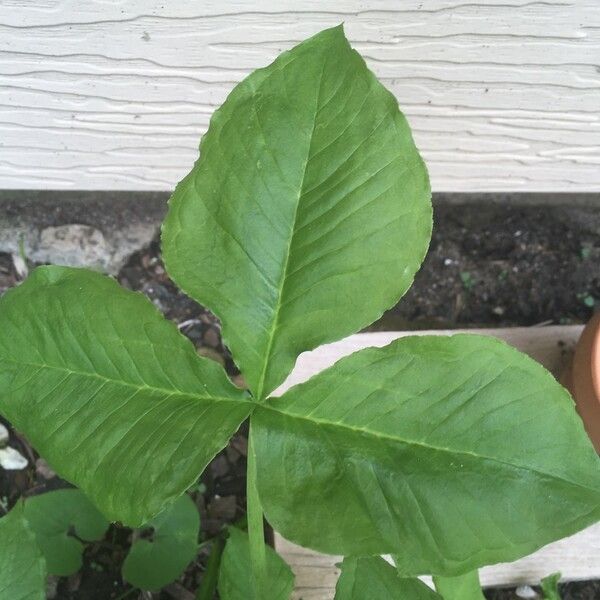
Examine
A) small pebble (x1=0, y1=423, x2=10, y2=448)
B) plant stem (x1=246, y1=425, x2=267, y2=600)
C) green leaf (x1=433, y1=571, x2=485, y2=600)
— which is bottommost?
small pebble (x1=0, y1=423, x2=10, y2=448)

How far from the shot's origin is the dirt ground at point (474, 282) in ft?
4.74

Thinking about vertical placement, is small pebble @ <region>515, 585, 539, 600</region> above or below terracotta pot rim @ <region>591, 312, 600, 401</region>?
below

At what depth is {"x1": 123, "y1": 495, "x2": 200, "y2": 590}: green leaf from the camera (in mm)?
1158

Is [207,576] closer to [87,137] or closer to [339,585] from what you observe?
[339,585]

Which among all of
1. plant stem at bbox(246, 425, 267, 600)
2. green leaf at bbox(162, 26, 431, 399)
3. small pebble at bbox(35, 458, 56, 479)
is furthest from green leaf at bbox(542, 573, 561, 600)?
small pebble at bbox(35, 458, 56, 479)

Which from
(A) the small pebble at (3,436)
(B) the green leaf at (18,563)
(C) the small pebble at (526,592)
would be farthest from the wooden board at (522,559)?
(A) the small pebble at (3,436)

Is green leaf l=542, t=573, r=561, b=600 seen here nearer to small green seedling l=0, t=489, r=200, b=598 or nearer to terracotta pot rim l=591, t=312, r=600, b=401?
terracotta pot rim l=591, t=312, r=600, b=401

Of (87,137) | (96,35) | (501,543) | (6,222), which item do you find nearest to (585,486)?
(501,543)

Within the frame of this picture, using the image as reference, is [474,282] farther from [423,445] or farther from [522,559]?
[423,445]

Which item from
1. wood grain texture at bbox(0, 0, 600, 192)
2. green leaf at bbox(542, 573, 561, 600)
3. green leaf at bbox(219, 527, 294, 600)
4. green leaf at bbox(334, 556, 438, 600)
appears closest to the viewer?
green leaf at bbox(334, 556, 438, 600)

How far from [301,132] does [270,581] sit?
0.57 m

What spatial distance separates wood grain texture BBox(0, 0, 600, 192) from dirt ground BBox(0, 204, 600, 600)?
0.48ft

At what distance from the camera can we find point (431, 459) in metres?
0.62

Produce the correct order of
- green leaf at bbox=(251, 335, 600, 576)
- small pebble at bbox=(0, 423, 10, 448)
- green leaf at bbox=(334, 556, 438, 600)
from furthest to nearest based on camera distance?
small pebble at bbox=(0, 423, 10, 448) → green leaf at bbox=(334, 556, 438, 600) → green leaf at bbox=(251, 335, 600, 576)
